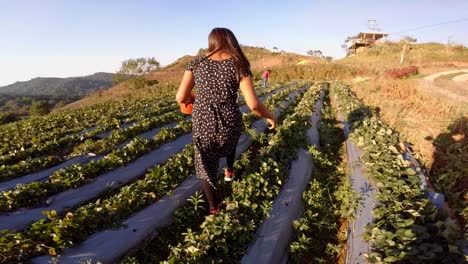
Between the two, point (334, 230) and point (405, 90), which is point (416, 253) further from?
point (405, 90)

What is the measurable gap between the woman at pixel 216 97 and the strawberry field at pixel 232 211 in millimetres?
748

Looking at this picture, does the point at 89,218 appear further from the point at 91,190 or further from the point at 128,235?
the point at 91,190

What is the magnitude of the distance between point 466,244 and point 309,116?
6.66 m

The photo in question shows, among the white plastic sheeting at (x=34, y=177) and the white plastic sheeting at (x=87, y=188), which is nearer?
the white plastic sheeting at (x=87, y=188)

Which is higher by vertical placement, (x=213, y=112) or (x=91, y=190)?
(x=213, y=112)

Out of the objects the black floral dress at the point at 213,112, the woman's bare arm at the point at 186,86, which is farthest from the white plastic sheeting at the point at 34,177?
the woman's bare arm at the point at 186,86

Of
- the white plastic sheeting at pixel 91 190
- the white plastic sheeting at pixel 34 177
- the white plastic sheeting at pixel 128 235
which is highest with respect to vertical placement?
the white plastic sheeting at pixel 34 177

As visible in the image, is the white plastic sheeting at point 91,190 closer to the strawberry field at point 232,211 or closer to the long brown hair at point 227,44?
the strawberry field at point 232,211

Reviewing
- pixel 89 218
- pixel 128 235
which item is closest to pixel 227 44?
pixel 128 235

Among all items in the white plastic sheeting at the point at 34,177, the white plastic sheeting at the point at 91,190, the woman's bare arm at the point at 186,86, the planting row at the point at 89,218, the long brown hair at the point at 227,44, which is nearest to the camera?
the planting row at the point at 89,218

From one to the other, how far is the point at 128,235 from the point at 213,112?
5.81ft

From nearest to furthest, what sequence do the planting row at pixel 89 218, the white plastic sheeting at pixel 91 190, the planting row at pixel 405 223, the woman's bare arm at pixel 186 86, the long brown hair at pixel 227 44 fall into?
the planting row at pixel 405 223 < the planting row at pixel 89 218 < the long brown hair at pixel 227 44 < the woman's bare arm at pixel 186 86 < the white plastic sheeting at pixel 91 190

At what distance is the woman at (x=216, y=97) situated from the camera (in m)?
3.63

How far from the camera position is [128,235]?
152 inches
